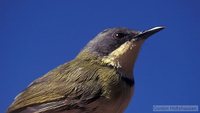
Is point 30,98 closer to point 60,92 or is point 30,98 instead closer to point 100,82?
point 60,92

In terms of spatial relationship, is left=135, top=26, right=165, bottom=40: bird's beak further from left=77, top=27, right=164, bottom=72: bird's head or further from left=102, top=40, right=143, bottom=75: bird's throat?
left=102, top=40, right=143, bottom=75: bird's throat

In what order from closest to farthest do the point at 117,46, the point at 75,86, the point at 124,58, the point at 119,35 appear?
the point at 75,86 → the point at 124,58 → the point at 117,46 → the point at 119,35

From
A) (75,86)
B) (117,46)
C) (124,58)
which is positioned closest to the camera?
(75,86)

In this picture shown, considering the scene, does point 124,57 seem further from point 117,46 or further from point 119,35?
point 119,35

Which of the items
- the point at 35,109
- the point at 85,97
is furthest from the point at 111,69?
the point at 35,109

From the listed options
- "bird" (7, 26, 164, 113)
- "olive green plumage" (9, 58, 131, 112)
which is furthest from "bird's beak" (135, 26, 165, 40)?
"olive green plumage" (9, 58, 131, 112)

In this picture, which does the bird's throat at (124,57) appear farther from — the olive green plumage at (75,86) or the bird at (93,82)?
the olive green plumage at (75,86)

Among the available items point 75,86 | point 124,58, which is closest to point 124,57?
point 124,58

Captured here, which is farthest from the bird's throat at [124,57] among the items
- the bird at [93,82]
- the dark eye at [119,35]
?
the dark eye at [119,35]
